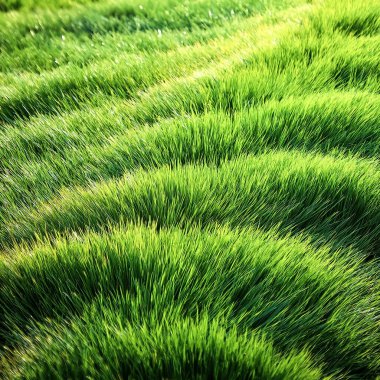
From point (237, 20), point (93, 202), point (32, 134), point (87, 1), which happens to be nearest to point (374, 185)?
point (93, 202)

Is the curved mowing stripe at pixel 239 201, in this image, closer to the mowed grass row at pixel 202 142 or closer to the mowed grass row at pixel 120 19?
the mowed grass row at pixel 202 142

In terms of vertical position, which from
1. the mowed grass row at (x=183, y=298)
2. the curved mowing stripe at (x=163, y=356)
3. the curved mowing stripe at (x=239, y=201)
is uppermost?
the curved mowing stripe at (x=239, y=201)

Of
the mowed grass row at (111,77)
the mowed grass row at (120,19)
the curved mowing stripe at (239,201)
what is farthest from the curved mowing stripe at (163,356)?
the mowed grass row at (120,19)

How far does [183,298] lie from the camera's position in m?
1.38

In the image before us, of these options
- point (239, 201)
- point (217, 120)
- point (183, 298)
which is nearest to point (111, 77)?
point (217, 120)

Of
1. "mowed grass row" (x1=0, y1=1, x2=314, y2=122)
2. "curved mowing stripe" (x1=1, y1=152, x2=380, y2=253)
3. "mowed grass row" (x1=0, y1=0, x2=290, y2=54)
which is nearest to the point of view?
"curved mowing stripe" (x1=1, y1=152, x2=380, y2=253)

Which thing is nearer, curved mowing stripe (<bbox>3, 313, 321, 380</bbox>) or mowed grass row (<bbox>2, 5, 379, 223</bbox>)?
curved mowing stripe (<bbox>3, 313, 321, 380</bbox>)

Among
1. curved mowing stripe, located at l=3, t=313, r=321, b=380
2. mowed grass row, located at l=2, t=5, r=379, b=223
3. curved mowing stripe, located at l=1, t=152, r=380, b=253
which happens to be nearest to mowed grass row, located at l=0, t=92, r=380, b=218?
mowed grass row, located at l=2, t=5, r=379, b=223

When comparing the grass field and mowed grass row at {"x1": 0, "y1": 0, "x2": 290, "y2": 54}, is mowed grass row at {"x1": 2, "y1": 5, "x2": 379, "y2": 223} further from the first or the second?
mowed grass row at {"x1": 0, "y1": 0, "x2": 290, "y2": 54}

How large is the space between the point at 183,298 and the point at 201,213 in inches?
20.0

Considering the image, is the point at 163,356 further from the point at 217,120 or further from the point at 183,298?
the point at 217,120

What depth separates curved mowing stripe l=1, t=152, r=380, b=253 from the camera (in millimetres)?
1821

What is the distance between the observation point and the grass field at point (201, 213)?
4.04 ft

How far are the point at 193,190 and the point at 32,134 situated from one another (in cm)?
147
